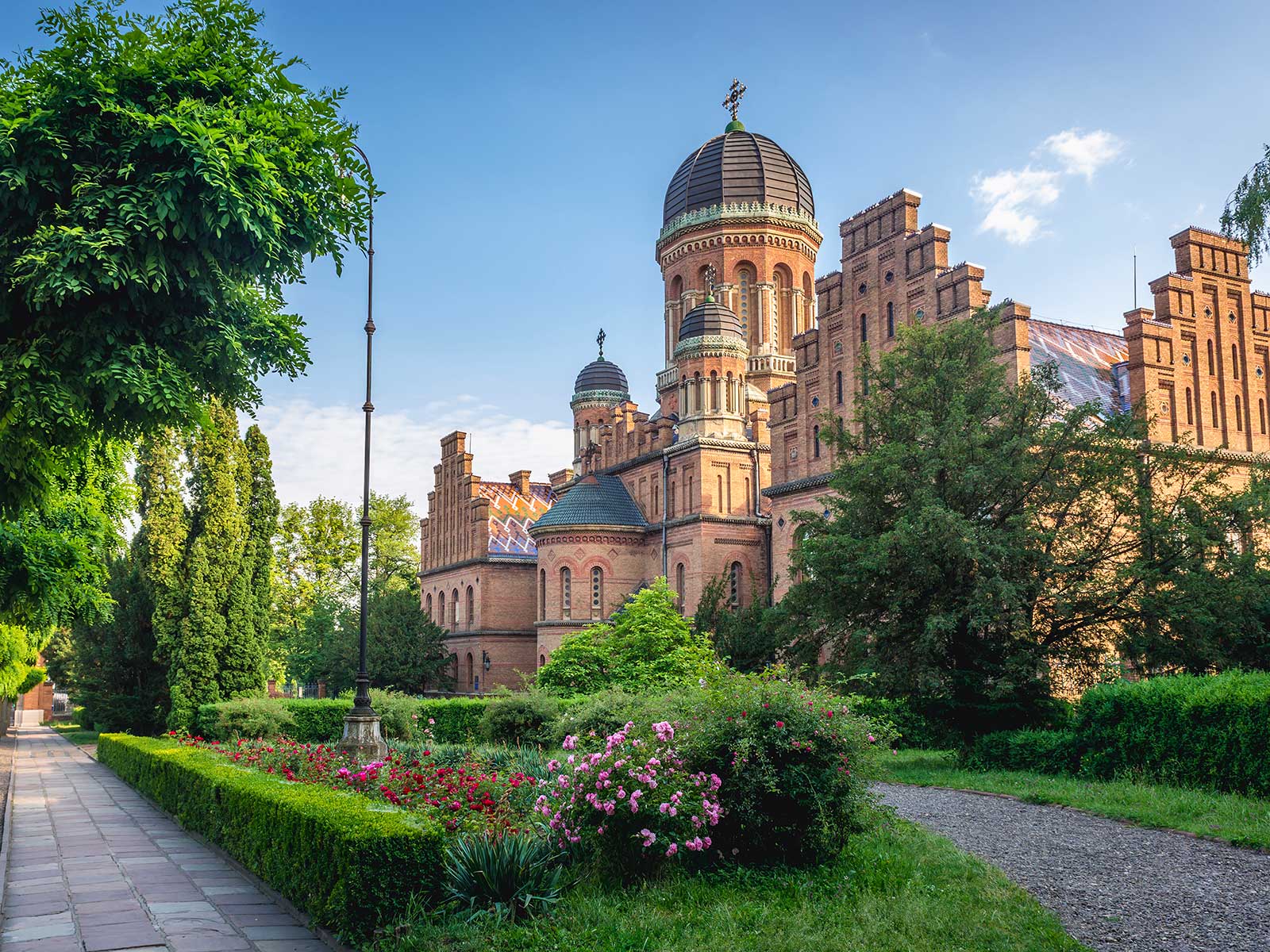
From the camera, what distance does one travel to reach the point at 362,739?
60.1 feet

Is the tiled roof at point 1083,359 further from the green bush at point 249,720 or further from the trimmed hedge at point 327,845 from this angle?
the trimmed hedge at point 327,845

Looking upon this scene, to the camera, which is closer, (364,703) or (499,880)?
(499,880)

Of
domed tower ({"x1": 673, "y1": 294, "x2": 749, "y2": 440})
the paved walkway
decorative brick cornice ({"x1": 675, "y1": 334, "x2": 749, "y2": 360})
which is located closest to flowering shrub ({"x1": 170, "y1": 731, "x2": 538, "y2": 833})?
the paved walkway

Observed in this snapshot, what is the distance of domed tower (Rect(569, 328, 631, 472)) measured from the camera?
55.9 metres

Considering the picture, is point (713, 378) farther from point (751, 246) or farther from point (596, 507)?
point (751, 246)

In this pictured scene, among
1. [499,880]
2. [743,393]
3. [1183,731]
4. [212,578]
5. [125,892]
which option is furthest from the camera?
[743,393]

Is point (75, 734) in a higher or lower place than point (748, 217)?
lower

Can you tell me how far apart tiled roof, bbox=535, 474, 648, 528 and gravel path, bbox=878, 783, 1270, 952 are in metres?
30.2

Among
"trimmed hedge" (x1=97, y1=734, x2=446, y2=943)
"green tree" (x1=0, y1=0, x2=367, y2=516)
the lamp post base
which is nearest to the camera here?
"green tree" (x1=0, y1=0, x2=367, y2=516)

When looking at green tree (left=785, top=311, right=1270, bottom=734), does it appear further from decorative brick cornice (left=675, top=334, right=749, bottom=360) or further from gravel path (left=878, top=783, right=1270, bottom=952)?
decorative brick cornice (left=675, top=334, right=749, bottom=360)

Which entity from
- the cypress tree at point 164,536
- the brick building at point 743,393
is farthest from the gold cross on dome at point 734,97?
the cypress tree at point 164,536

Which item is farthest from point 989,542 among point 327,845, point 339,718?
point 339,718

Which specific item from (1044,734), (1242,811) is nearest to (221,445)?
(1044,734)

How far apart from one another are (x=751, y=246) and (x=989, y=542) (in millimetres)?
30500
